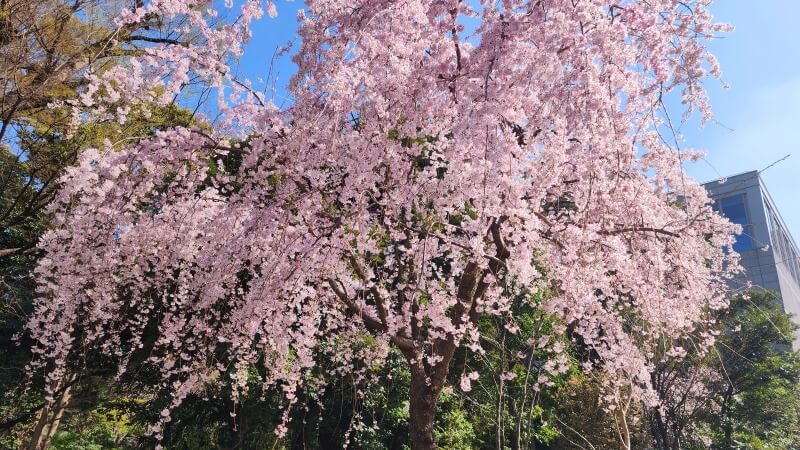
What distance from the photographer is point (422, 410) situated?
6082 millimetres

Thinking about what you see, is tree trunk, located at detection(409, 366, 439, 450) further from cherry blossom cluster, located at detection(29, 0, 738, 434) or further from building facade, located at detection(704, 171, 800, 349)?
building facade, located at detection(704, 171, 800, 349)

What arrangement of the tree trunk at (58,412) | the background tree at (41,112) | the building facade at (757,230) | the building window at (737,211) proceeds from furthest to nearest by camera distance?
the building window at (737,211) → the building facade at (757,230) → the tree trunk at (58,412) → the background tree at (41,112)

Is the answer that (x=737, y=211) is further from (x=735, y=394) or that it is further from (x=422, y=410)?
(x=422, y=410)

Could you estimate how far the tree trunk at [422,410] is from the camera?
605 centimetres

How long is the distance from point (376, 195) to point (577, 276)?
213cm

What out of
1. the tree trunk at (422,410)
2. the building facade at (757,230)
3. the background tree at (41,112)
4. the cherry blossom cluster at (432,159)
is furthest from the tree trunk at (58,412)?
the building facade at (757,230)

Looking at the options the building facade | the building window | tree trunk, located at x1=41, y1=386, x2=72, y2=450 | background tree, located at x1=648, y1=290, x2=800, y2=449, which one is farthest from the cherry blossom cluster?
the building window

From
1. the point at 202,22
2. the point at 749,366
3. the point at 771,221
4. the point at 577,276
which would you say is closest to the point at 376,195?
the point at 577,276

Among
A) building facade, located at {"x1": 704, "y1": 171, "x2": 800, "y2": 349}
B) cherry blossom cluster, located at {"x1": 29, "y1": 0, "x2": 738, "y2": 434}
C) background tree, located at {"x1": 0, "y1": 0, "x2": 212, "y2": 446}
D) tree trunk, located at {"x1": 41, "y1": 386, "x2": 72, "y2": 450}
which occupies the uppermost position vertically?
building facade, located at {"x1": 704, "y1": 171, "x2": 800, "y2": 349}

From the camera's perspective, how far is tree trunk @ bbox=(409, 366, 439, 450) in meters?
6.05

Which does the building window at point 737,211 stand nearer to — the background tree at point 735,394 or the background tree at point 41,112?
the background tree at point 735,394

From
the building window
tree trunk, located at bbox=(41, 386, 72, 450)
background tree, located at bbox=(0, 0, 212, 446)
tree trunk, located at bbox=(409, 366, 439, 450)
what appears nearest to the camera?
tree trunk, located at bbox=(409, 366, 439, 450)

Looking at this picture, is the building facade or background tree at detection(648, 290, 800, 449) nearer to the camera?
background tree at detection(648, 290, 800, 449)

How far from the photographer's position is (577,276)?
4855 mm
